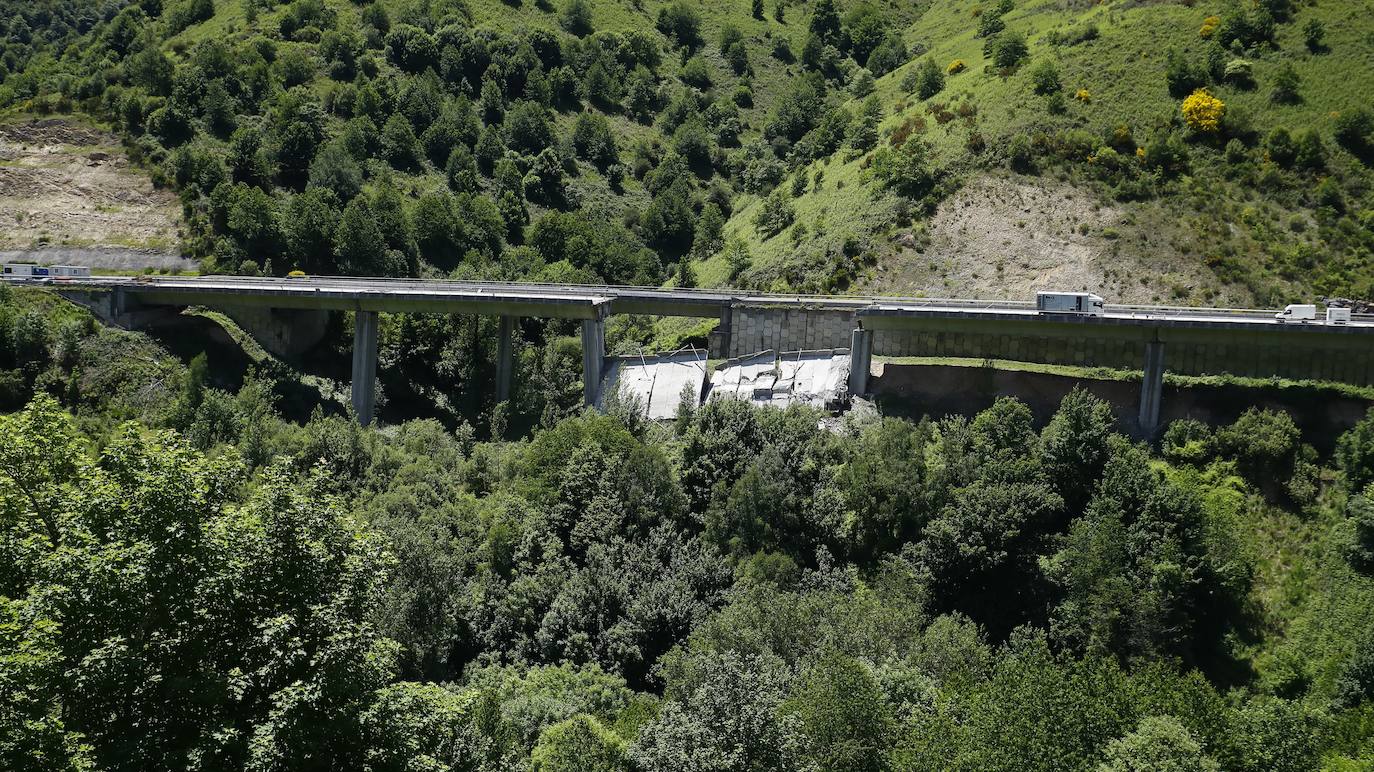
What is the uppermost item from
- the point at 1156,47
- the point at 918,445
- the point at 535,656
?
the point at 1156,47

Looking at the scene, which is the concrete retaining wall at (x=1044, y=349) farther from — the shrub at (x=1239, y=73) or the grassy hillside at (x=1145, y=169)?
the shrub at (x=1239, y=73)

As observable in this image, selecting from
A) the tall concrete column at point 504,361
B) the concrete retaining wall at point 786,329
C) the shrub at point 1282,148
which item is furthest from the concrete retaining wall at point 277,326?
the shrub at point 1282,148

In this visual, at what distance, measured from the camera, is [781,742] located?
34156 millimetres

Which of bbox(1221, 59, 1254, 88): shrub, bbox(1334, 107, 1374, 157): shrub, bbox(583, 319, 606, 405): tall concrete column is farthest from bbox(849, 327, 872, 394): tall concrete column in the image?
bbox(1221, 59, 1254, 88): shrub

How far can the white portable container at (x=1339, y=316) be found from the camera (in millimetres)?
61719

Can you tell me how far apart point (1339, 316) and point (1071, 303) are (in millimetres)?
12420

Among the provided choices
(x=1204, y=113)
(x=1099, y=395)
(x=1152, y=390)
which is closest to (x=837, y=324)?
(x=1099, y=395)

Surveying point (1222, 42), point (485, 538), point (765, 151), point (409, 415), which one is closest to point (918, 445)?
point (485, 538)

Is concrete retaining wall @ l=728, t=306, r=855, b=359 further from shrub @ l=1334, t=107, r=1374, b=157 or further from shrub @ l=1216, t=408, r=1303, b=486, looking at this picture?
shrub @ l=1334, t=107, r=1374, b=157

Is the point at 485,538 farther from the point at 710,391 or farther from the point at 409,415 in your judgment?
the point at 409,415

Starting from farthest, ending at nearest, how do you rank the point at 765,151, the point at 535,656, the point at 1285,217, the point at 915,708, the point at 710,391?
the point at 765,151 → the point at 1285,217 → the point at 710,391 → the point at 535,656 → the point at 915,708

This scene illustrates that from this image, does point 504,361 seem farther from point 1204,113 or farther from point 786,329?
point 1204,113

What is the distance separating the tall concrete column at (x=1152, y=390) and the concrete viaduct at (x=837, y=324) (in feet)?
0.16

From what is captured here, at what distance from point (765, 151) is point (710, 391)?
53.0 m
